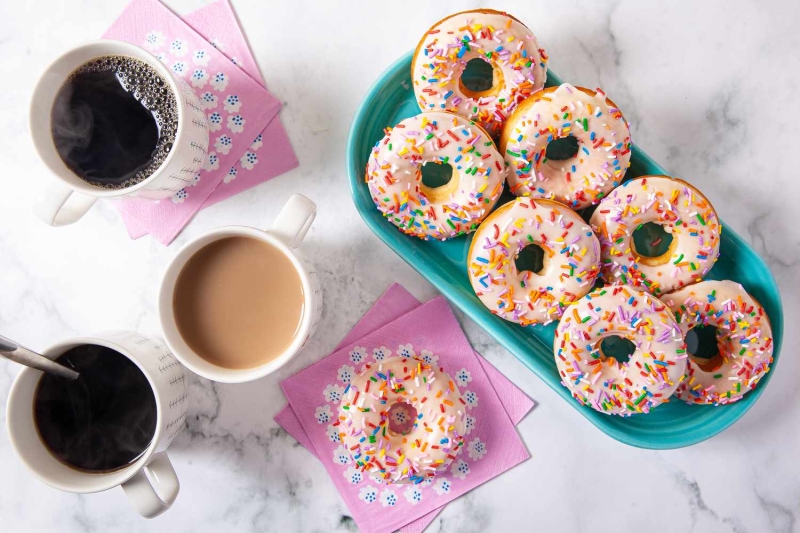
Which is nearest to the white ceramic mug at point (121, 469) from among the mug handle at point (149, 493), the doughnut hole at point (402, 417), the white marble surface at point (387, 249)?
the mug handle at point (149, 493)

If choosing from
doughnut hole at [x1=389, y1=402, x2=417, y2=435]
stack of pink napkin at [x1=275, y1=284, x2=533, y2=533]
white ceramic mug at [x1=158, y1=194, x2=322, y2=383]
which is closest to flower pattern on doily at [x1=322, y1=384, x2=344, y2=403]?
stack of pink napkin at [x1=275, y1=284, x2=533, y2=533]

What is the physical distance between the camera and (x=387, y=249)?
1.18 m

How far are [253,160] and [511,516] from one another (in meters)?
0.87

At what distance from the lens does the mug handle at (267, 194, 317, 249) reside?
0.97 meters

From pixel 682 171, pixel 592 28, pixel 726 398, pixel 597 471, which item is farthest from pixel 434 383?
pixel 592 28

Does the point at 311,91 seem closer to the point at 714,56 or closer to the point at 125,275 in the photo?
the point at 125,275

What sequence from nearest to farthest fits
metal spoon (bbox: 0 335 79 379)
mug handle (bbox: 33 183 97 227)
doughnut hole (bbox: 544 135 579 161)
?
metal spoon (bbox: 0 335 79 379), mug handle (bbox: 33 183 97 227), doughnut hole (bbox: 544 135 579 161)

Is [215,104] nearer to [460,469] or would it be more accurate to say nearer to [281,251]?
[281,251]

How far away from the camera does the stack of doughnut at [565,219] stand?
1.00m

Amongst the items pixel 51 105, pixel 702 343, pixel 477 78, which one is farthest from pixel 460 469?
pixel 51 105

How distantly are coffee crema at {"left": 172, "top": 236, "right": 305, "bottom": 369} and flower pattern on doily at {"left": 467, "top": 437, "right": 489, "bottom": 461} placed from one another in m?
0.42

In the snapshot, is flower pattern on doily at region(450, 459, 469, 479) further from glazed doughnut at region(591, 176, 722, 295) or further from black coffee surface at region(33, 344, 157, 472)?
black coffee surface at region(33, 344, 157, 472)

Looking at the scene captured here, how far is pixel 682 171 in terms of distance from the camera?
1.18m

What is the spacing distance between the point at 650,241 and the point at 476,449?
1.69 feet
